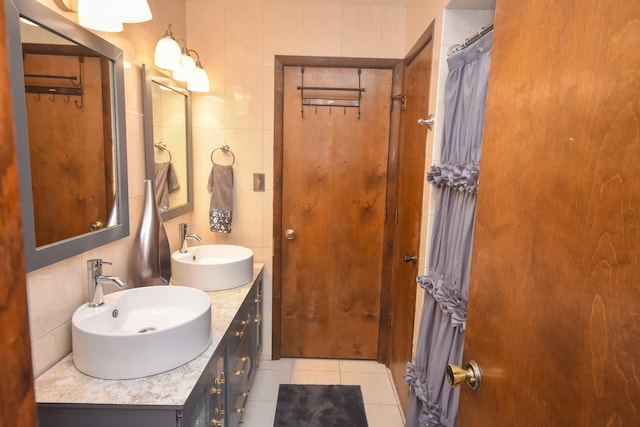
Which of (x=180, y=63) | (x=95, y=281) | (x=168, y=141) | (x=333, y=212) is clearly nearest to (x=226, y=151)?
(x=168, y=141)

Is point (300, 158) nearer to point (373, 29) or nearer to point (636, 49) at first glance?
point (373, 29)

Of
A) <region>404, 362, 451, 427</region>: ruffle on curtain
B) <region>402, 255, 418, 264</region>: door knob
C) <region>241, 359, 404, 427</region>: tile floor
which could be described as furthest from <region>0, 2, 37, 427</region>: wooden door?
<region>241, 359, 404, 427</region>: tile floor

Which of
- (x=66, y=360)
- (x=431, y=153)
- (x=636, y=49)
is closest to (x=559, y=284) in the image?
(x=636, y=49)

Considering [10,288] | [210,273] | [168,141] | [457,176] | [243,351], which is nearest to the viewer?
[10,288]

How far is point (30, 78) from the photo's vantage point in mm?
1018

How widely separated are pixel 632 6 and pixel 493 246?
1.55 ft

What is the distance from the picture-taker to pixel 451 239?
1.33 m

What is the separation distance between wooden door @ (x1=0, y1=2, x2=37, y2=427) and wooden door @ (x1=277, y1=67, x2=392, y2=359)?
211 cm

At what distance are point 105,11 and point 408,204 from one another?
167 cm

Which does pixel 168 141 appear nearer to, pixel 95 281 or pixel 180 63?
pixel 180 63

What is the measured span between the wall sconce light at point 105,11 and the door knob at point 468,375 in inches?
60.1

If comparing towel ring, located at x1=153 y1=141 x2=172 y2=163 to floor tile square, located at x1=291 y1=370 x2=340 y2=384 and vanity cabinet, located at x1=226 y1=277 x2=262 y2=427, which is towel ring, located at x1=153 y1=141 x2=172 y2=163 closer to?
vanity cabinet, located at x1=226 y1=277 x2=262 y2=427

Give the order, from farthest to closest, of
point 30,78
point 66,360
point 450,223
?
point 450,223
point 66,360
point 30,78

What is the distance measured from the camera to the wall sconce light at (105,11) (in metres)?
1.14
